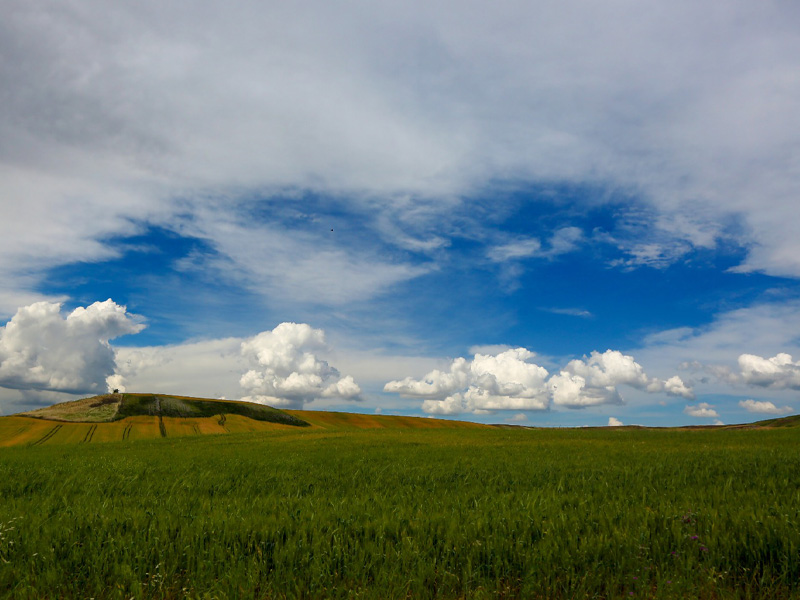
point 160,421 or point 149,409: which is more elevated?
point 149,409

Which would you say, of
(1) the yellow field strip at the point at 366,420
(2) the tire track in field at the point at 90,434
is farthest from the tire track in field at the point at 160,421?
(1) the yellow field strip at the point at 366,420

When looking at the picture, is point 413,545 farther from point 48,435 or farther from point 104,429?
point 104,429

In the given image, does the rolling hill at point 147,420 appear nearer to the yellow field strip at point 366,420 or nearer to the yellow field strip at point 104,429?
the yellow field strip at point 104,429

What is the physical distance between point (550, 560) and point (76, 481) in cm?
1116

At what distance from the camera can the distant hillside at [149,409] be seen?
8675 cm

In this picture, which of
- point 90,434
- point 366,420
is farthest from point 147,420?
point 366,420

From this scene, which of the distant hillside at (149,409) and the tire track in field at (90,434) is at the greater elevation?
the distant hillside at (149,409)

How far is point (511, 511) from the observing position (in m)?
6.88

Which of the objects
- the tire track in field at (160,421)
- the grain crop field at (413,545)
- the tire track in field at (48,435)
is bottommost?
the tire track in field at (48,435)

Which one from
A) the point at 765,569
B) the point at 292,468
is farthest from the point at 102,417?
the point at 765,569

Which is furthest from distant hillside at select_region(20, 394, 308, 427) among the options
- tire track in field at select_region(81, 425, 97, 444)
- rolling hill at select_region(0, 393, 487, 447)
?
tire track in field at select_region(81, 425, 97, 444)

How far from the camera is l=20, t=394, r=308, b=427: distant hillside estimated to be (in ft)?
285

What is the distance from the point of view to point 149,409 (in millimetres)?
93938

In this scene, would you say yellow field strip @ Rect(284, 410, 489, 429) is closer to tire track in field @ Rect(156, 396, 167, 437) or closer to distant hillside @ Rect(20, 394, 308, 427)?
distant hillside @ Rect(20, 394, 308, 427)
